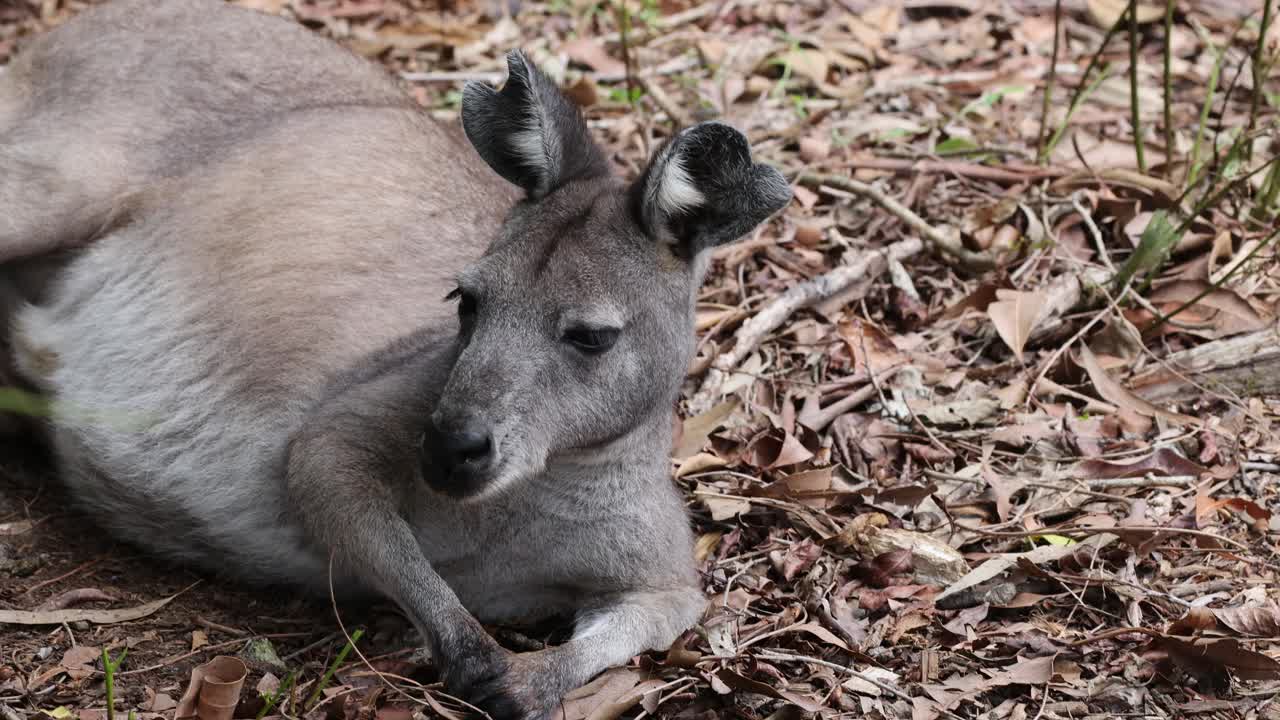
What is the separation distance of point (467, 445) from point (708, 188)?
982 mm

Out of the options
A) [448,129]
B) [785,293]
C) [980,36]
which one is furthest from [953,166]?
[448,129]

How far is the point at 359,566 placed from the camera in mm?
4000

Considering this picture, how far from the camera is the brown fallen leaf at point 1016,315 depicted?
5512 millimetres

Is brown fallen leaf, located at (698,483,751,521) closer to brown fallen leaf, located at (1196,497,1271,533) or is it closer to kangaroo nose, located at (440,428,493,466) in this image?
kangaroo nose, located at (440,428,493,466)

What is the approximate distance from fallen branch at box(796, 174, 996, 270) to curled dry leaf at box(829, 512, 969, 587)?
5.76 feet

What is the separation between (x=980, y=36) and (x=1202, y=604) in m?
4.62

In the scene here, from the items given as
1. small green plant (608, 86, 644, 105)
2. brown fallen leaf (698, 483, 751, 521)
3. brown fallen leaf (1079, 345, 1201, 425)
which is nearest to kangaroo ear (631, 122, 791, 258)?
brown fallen leaf (698, 483, 751, 521)

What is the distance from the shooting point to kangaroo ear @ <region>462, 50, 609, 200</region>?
406cm

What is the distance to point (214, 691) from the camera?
3.57 metres

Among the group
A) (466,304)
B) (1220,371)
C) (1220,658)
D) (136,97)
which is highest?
(136,97)

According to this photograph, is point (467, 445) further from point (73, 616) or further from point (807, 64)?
point (807, 64)

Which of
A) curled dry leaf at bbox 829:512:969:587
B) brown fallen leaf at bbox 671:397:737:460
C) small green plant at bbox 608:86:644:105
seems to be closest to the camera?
curled dry leaf at bbox 829:512:969:587

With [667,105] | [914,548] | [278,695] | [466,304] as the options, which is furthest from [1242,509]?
[667,105]

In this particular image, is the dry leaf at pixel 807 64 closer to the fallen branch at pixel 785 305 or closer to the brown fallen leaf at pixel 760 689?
the fallen branch at pixel 785 305
